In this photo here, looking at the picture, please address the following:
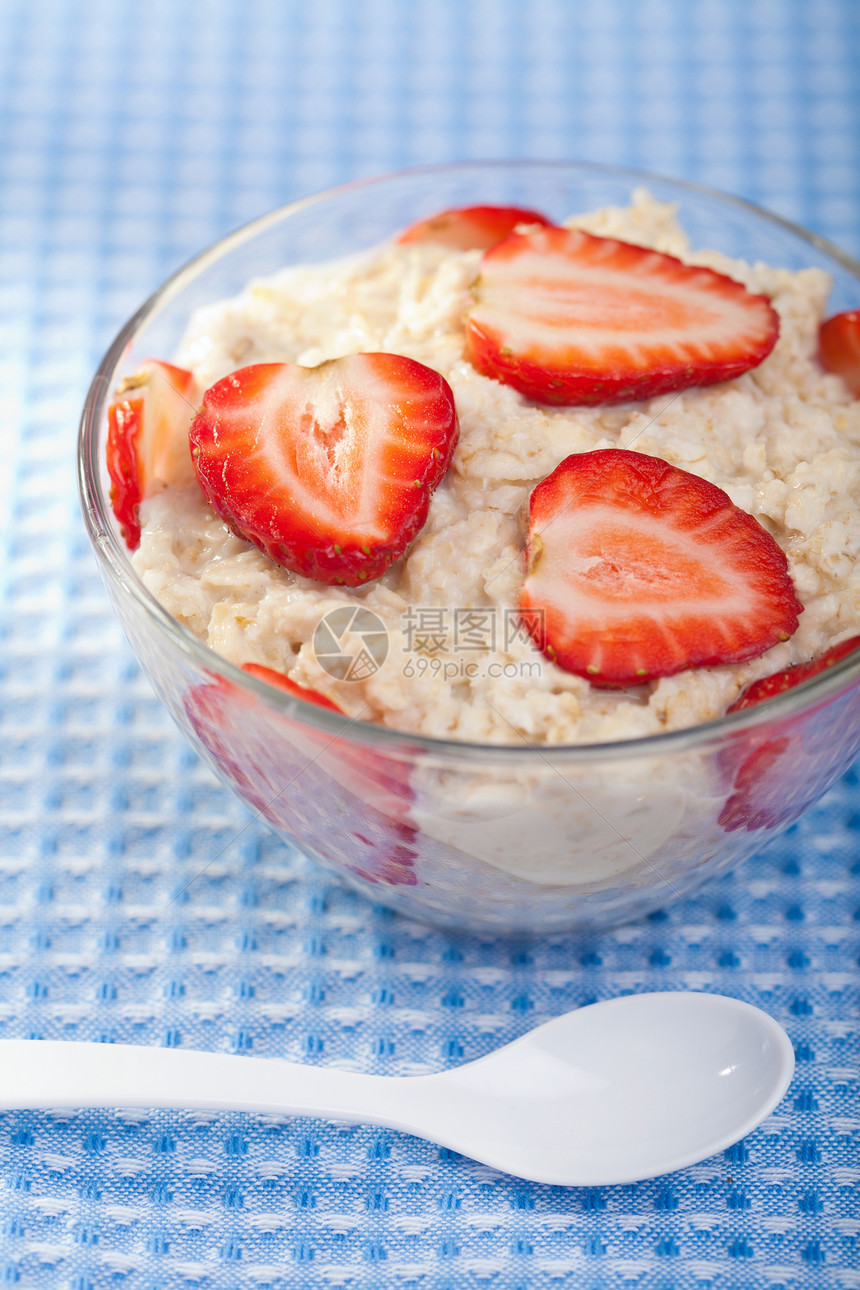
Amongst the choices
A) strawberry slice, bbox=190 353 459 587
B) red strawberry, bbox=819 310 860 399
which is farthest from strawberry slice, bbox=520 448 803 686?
red strawberry, bbox=819 310 860 399

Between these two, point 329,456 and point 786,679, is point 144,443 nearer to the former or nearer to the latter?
point 329,456

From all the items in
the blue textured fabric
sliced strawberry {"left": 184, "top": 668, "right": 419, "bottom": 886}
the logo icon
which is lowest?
the blue textured fabric

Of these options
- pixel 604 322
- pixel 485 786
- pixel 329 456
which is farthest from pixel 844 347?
pixel 485 786

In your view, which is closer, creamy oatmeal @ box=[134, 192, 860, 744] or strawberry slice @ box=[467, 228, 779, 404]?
creamy oatmeal @ box=[134, 192, 860, 744]

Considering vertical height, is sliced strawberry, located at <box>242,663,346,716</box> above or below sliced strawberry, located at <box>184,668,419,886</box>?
above

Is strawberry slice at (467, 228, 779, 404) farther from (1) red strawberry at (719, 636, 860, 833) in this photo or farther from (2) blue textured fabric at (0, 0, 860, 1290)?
(2) blue textured fabric at (0, 0, 860, 1290)

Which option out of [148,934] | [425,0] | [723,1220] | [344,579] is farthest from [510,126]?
[723,1220]

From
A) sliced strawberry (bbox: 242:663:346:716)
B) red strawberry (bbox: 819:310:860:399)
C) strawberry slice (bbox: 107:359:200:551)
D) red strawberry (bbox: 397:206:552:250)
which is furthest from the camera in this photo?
red strawberry (bbox: 397:206:552:250)

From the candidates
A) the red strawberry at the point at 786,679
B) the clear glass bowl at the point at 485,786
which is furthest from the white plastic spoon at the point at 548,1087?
the red strawberry at the point at 786,679
